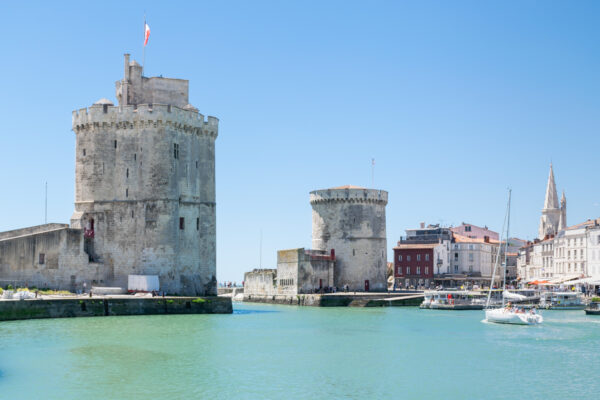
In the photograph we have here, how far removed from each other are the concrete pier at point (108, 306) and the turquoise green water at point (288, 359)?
1.15 meters

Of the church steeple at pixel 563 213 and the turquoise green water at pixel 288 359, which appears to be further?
the church steeple at pixel 563 213

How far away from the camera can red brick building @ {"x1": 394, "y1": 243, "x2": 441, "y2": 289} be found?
9344 centimetres

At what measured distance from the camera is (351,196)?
68.5m

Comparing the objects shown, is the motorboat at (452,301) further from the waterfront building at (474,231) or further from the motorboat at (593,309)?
the waterfront building at (474,231)

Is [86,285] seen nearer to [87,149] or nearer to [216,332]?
[87,149]

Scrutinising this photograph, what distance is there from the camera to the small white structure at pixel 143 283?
4831 cm

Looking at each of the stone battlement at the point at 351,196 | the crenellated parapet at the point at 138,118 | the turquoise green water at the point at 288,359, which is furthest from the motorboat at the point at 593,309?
the crenellated parapet at the point at 138,118

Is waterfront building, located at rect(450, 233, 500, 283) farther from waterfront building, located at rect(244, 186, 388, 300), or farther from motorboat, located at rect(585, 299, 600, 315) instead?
motorboat, located at rect(585, 299, 600, 315)

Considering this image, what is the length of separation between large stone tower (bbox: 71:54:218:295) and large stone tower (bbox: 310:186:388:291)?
18.8 m

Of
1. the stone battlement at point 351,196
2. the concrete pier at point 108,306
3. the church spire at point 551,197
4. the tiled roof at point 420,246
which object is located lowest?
the concrete pier at point 108,306

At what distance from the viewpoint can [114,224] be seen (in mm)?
50000

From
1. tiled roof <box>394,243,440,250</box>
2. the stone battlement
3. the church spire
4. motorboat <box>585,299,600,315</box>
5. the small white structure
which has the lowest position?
motorboat <box>585,299,600,315</box>

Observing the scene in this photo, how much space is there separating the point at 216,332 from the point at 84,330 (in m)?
6.11

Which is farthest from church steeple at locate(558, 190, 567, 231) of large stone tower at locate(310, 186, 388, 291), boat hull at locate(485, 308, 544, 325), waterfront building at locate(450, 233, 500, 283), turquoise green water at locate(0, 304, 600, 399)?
turquoise green water at locate(0, 304, 600, 399)
